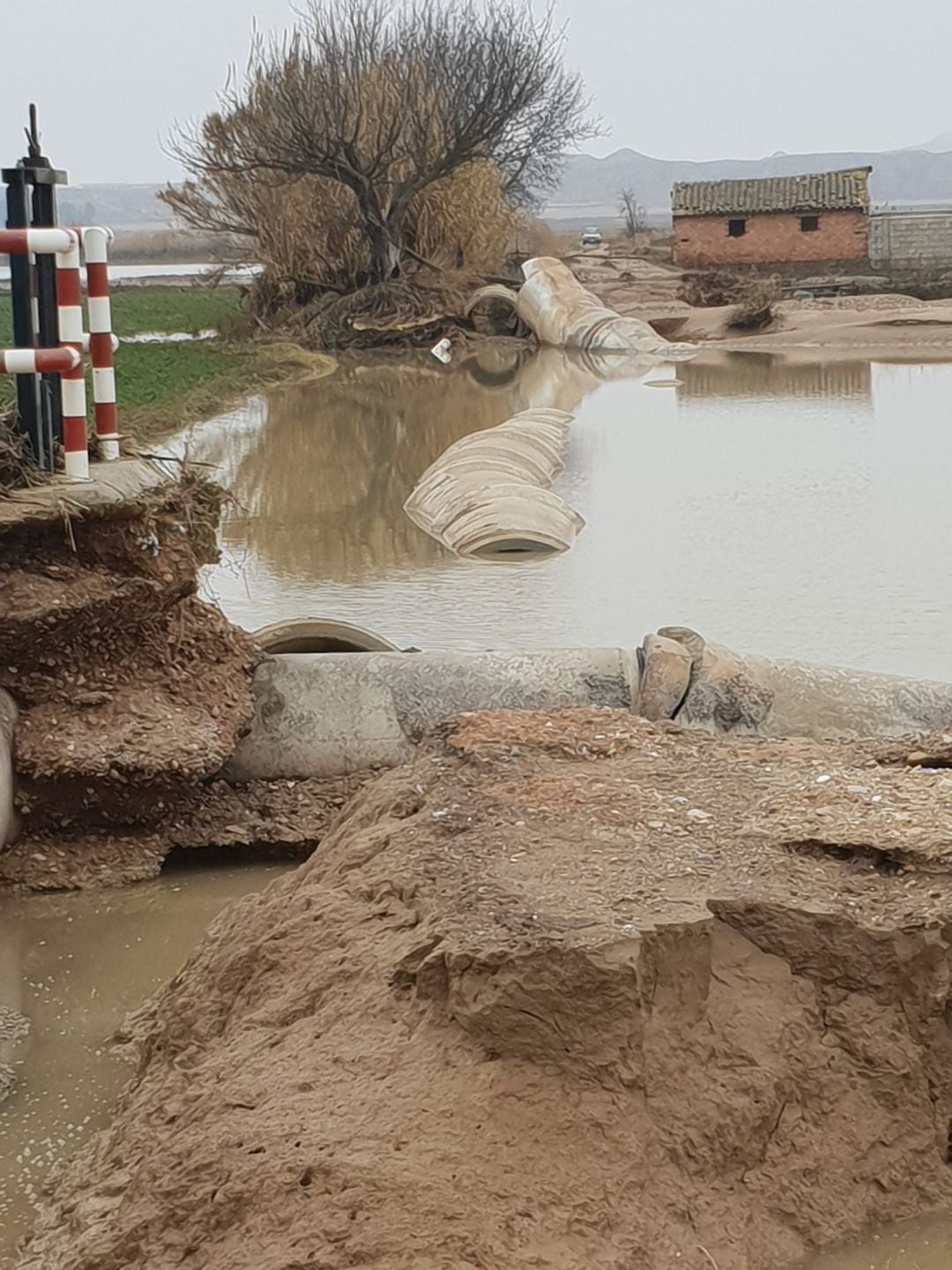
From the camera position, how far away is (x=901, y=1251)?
10.4 ft

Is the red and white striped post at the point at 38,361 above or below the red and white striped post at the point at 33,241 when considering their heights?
below

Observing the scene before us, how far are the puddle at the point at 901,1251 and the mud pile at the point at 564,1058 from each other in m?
0.04

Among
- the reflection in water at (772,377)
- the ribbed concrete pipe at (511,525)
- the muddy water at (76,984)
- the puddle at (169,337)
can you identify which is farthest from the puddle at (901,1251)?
the puddle at (169,337)

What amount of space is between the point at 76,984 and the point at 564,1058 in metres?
2.06

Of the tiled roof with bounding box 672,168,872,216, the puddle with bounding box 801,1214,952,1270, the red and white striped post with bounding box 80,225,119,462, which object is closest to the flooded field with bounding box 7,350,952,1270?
the puddle with bounding box 801,1214,952,1270

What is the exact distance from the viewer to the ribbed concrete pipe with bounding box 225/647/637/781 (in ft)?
19.4

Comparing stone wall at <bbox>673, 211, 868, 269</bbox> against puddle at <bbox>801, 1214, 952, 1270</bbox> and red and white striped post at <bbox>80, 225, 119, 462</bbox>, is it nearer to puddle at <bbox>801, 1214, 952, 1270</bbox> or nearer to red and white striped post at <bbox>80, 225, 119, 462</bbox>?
red and white striped post at <bbox>80, 225, 119, 462</bbox>

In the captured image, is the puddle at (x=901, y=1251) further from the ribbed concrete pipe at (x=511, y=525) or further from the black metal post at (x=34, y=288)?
the ribbed concrete pipe at (x=511, y=525)

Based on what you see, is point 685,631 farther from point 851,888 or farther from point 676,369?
point 676,369

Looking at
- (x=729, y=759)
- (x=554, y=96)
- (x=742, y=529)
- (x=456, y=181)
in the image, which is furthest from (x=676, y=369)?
(x=729, y=759)

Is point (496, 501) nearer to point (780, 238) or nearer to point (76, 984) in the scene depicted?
point (76, 984)

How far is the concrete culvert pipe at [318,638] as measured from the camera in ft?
21.7

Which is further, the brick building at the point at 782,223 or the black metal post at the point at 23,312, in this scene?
the brick building at the point at 782,223

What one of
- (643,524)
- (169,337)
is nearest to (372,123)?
(169,337)
